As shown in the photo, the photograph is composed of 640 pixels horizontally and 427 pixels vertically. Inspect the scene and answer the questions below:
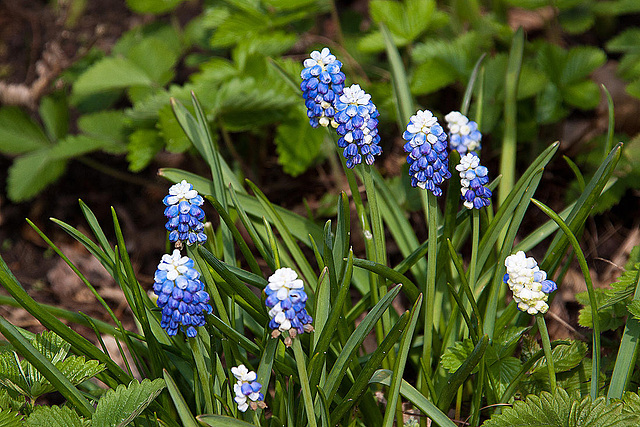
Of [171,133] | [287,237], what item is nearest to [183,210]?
[287,237]

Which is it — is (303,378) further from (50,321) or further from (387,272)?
(50,321)

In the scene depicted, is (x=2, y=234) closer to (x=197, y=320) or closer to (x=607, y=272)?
(x=197, y=320)

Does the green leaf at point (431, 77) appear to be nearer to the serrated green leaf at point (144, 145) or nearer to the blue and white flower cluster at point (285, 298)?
the serrated green leaf at point (144, 145)

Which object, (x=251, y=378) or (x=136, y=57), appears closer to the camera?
(x=251, y=378)

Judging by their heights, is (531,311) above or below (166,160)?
above

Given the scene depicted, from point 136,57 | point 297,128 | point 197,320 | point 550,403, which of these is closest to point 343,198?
point 197,320

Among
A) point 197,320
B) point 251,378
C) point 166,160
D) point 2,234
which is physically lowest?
point 2,234
